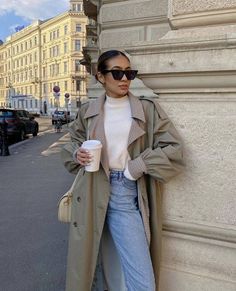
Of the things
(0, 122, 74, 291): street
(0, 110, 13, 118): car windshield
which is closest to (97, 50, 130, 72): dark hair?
(0, 122, 74, 291): street

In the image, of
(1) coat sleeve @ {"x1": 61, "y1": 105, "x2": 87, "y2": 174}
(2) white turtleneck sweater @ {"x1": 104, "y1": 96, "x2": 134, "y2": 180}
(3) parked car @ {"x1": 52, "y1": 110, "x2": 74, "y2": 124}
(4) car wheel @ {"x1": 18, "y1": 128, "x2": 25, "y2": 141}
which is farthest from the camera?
(3) parked car @ {"x1": 52, "y1": 110, "x2": 74, "y2": 124}

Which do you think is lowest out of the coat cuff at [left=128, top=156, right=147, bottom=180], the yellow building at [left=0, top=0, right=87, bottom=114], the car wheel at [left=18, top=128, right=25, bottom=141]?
the car wheel at [left=18, top=128, right=25, bottom=141]

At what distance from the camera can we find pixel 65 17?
73000 millimetres

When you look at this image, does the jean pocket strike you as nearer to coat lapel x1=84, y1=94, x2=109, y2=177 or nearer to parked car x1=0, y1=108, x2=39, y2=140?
coat lapel x1=84, y1=94, x2=109, y2=177

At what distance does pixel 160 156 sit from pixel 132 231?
515mm

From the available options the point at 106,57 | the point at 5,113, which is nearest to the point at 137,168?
the point at 106,57

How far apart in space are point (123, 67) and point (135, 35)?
4.35 m

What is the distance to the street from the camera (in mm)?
3535

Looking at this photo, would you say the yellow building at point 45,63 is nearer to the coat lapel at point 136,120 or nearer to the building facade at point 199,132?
the building facade at point 199,132

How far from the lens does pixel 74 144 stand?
244 centimetres

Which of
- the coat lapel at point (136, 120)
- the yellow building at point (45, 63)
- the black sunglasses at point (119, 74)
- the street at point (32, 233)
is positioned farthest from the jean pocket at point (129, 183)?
the yellow building at point (45, 63)

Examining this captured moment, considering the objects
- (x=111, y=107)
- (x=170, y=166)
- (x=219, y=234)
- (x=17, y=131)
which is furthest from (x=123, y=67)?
(x=17, y=131)

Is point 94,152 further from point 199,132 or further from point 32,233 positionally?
point 32,233

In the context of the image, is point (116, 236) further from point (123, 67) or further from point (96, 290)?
point (123, 67)
